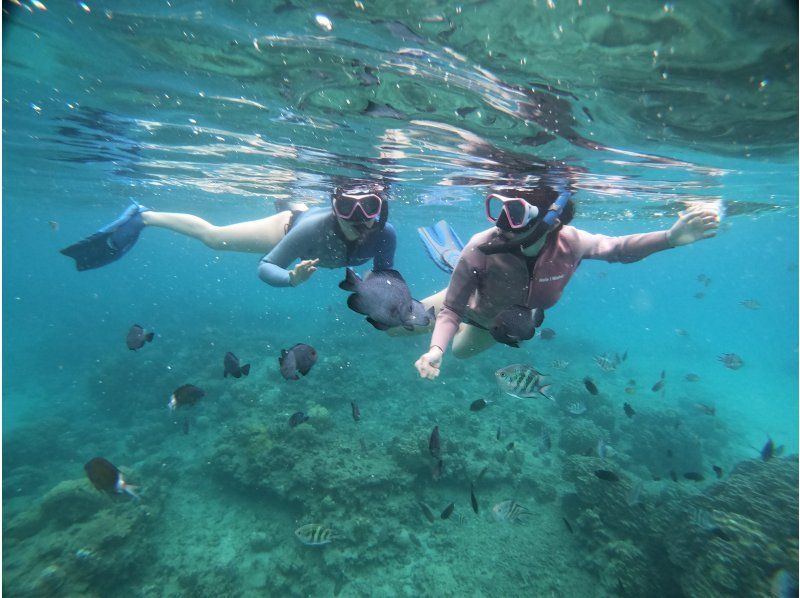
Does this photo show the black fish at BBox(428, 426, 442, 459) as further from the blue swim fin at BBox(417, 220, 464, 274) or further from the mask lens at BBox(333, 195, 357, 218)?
the blue swim fin at BBox(417, 220, 464, 274)

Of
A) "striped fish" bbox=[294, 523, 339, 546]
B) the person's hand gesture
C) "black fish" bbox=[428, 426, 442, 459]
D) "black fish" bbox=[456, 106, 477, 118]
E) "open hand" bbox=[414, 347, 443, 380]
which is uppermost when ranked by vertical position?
"black fish" bbox=[456, 106, 477, 118]

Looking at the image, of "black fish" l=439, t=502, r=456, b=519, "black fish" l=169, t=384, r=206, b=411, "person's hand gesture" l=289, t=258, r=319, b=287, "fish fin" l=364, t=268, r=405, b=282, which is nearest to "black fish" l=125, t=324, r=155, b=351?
"black fish" l=169, t=384, r=206, b=411

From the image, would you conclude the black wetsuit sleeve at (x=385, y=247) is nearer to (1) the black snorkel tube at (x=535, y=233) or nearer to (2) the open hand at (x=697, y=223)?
(1) the black snorkel tube at (x=535, y=233)

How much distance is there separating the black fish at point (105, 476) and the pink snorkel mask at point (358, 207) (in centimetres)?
487

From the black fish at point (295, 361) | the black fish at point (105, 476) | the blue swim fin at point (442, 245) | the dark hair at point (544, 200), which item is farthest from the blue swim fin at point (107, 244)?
the dark hair at point (544, 200)

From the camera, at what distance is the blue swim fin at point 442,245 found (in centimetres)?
884

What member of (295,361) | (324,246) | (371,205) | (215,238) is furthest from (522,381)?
(215,238)

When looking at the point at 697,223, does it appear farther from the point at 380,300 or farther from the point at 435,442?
the point at 435,442

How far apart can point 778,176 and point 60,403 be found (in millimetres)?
34126

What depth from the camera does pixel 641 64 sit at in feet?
19.8

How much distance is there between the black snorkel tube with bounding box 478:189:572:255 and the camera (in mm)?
4781

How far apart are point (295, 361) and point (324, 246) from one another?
305cm

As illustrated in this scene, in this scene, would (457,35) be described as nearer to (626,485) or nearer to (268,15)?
(268,15)

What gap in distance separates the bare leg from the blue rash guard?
2226 millimetres
